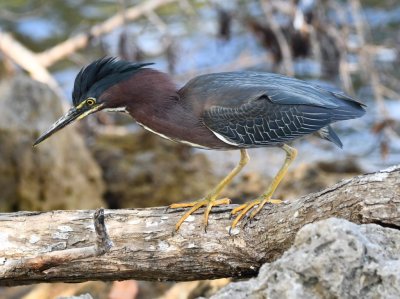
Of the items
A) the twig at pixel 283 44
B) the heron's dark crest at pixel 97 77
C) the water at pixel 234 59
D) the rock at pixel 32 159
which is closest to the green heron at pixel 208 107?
the heron's dark crest at pixel 97 77

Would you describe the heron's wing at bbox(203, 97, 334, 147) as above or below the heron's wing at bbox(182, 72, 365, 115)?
below

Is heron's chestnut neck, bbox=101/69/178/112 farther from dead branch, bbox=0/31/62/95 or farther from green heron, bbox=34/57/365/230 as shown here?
dead branch, bbox=0/31/62/95

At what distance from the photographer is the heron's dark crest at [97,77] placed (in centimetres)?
429

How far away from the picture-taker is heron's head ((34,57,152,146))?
4.32 metres

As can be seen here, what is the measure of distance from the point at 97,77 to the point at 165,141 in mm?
3834

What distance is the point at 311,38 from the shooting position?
7.51 m

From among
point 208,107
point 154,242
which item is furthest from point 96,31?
point 154,242

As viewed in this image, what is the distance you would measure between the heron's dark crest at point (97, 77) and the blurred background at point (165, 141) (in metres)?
1.49

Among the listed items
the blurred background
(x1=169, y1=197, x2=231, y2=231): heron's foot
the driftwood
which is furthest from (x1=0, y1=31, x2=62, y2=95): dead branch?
the driftwood

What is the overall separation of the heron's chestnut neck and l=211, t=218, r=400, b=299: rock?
1752 mm

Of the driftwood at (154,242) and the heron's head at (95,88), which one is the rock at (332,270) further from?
the heron's head at (95,88)

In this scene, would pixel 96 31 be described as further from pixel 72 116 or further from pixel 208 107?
pixel 208 107

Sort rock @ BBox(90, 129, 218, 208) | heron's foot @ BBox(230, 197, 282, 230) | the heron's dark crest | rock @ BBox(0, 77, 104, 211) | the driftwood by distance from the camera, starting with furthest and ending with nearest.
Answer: rock @ BBox(90, 129, 218, 208)
rock @ BBox(0, 77, 104, 211)
the heron's dark crest
heron's foot @ BBox(230, 197, 282, 230)
the driftwood

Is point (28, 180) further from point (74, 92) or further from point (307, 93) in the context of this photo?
point (307, 93)
